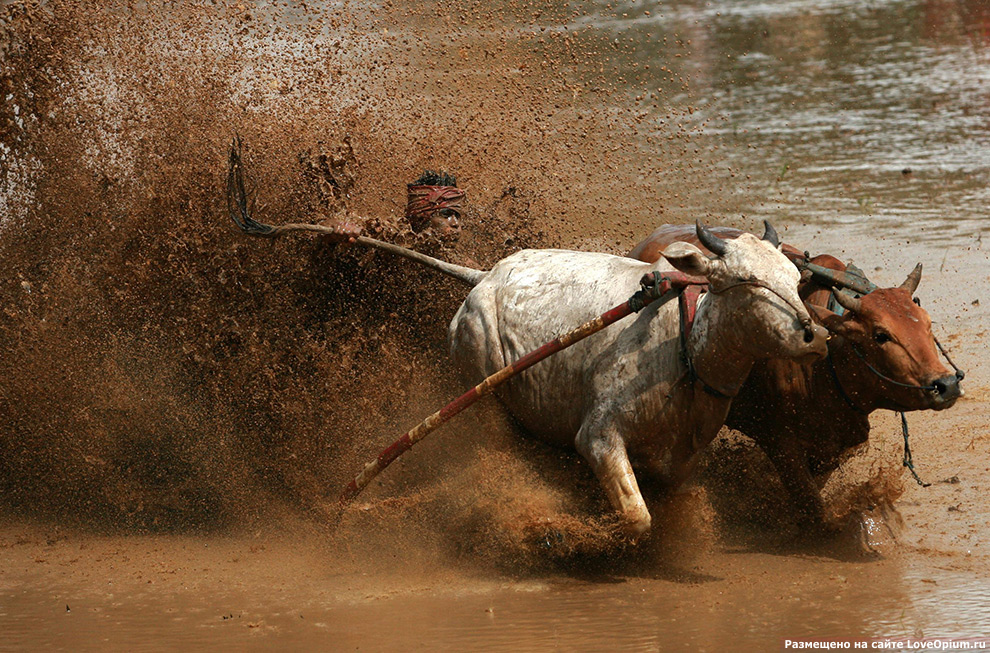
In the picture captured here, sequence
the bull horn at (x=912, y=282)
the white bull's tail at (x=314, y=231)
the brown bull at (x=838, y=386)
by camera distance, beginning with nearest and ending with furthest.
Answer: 1. the brown bull at (x=838, y=386)
2. the bull horn at (x=912, y=282)
3. the white bull's tail at (x=314, y=231)

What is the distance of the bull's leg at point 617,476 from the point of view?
4.94 meters

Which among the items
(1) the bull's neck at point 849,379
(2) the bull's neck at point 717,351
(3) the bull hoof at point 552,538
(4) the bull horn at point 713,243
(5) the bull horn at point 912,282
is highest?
(4) the bull horn at point 713,243

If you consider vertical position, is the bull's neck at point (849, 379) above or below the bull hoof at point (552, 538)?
above

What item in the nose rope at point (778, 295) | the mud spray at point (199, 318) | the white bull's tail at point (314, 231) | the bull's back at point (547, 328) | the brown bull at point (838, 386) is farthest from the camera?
the mud spray at point (199, 318)

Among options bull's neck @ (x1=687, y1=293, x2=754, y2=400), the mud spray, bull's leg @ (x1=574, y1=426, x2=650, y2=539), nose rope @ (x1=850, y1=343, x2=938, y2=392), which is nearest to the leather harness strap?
bull's neck @ (x1=687, y1=293, x2=754, y2=400)

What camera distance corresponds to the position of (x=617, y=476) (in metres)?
5.02

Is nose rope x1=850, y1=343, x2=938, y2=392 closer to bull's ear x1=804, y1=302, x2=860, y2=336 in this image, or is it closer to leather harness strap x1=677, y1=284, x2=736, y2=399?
bull's ear x1=804, y1=302, x2=860, y2=336

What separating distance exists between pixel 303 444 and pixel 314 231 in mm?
1094

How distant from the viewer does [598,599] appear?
16.5ft

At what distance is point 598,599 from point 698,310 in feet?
4.05

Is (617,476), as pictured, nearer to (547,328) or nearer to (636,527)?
(636,527)

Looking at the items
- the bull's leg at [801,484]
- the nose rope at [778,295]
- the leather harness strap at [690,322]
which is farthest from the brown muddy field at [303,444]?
the nose rope at [778,295]

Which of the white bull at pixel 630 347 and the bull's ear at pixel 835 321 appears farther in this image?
the bull's ear at pixel 835 321

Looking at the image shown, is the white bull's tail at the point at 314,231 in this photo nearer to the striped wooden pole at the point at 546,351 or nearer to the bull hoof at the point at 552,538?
the striped wooden pole at the point at 546,351
